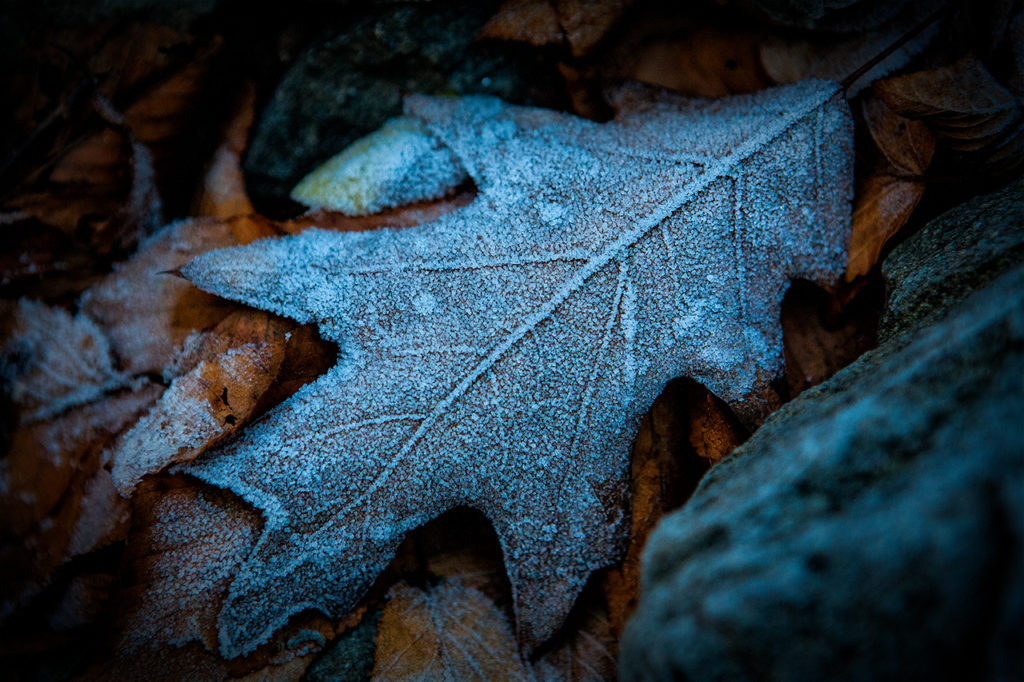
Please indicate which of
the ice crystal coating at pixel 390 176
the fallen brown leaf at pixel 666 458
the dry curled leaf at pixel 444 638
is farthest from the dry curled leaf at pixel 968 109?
the dry curled leaf at pixel 444 638

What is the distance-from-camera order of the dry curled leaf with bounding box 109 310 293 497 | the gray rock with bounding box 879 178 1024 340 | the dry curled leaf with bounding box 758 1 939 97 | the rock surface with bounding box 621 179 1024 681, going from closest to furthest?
1. the rock surface with bounding box 621 179 1024 681
2. the gray rock with bounding box 879 178 1024 340
3. the dry curled leaf with bounding box 109 310 293 497
4. the dry curled leaf with bounding box 758 1 939 97

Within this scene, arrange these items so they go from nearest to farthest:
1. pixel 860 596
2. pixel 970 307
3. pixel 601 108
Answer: pixel 860 596 → pixel 970 307 → pixel 601 108

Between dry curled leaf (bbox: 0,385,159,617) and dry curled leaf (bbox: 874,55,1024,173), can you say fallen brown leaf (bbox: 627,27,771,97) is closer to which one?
dry curled leaf (bbox: 874,55,1024,173)

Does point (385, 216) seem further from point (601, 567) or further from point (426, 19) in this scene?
point (601, 567)

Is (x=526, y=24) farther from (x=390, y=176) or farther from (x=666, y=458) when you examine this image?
(x=666, y=458)

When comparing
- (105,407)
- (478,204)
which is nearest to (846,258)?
(478,204)

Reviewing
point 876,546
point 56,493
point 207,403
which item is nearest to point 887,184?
point 876,546

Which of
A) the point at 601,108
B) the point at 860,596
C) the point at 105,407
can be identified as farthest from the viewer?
the point at 601,108

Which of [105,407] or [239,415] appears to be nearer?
[239,415]

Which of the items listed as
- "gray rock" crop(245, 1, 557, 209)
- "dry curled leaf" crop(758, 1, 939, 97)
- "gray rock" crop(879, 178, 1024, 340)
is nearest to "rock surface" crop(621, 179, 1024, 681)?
"gray rock" crop(879, 178, 1024, 340)
